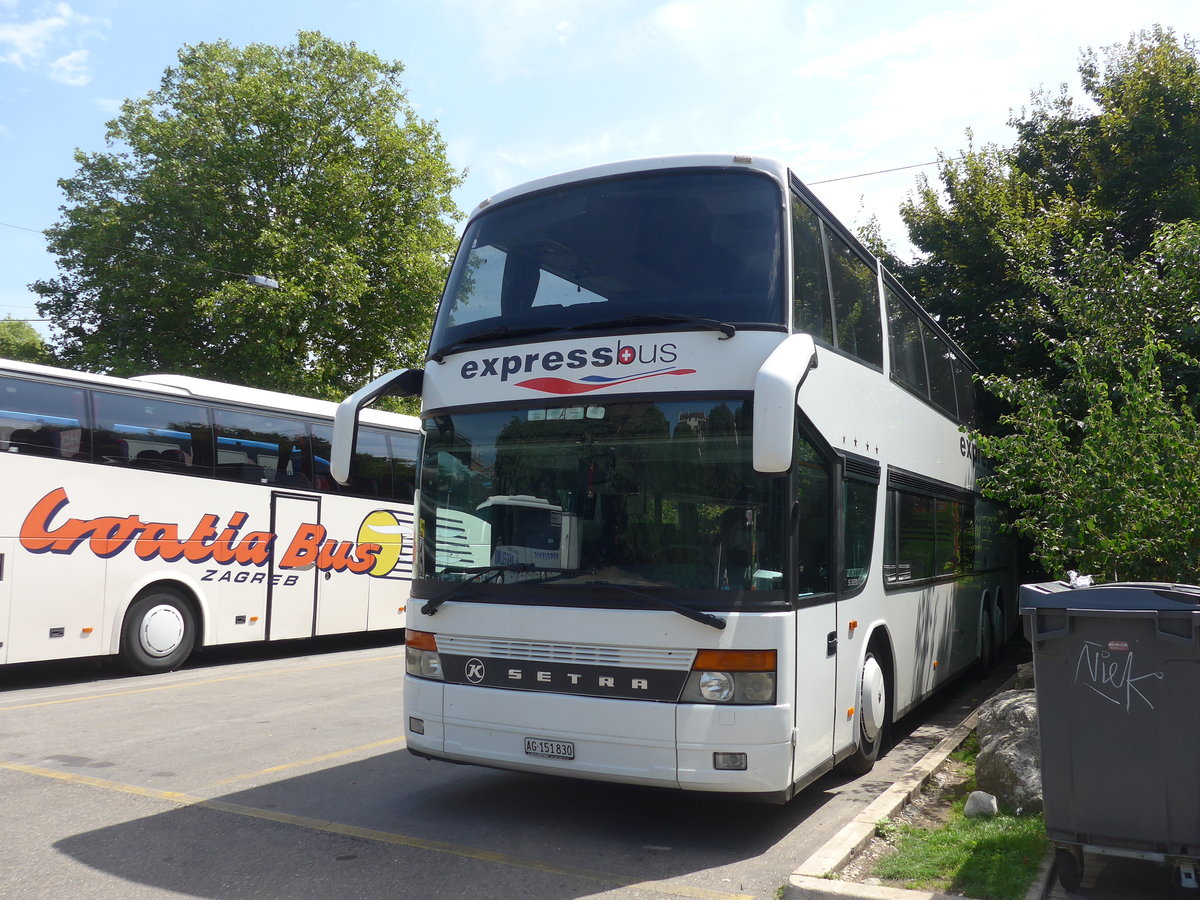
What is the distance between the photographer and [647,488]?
5.76 meters

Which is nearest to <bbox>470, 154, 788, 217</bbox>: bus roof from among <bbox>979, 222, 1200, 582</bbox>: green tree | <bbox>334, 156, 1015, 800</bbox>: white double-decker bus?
<bbox>334, 156, 1015, 800</bbox>: white double-decker bus

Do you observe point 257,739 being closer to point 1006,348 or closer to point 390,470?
point 390,470

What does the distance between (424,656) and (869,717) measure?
10.6ft

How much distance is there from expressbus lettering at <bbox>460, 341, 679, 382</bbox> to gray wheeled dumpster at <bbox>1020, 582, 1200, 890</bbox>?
8.06 ft

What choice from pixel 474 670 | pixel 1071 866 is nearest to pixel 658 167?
pixel 474 670

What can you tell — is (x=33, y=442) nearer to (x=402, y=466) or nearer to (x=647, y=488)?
(x=402, y=466)

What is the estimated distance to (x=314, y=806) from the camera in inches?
253

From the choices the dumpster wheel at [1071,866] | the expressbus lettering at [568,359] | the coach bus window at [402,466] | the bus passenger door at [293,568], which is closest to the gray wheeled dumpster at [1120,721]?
the dumpster wheel at [1071,866]

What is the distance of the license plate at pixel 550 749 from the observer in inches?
224

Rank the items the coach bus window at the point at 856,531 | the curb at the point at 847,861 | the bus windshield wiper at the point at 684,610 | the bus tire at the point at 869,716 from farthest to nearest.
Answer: the bus tire at the point at 869,716 < the coach bus window at the point at 856,531 < the bus windshield wiper at the point at 684,610 < the curb at the point at 847,861

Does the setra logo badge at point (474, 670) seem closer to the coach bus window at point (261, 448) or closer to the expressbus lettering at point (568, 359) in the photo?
the expressbus lettering at point (568, 359)

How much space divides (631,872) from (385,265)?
22.7 meters

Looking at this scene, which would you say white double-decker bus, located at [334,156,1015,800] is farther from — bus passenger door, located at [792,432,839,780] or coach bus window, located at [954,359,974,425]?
coach bus window, located at [954,359,974,425]

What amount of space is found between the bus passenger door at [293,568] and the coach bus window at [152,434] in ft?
4.49
